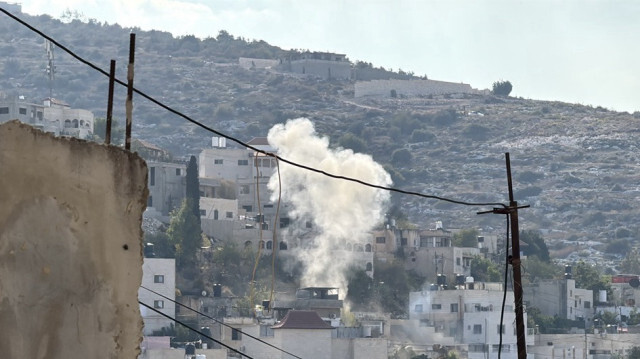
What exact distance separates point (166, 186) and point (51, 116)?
1224 cm

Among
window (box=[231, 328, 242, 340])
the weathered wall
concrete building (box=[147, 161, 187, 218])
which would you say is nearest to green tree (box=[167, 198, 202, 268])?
concrete building (box=[147, 161, 187, 218])

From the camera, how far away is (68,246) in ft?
42.7

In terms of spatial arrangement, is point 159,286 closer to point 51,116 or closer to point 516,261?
point 51,116

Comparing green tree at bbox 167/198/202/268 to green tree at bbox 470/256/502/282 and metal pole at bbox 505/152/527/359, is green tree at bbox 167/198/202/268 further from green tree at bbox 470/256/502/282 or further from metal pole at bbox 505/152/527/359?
metal pole at bbox 505/152/527/359

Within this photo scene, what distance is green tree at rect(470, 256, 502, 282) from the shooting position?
132250mm

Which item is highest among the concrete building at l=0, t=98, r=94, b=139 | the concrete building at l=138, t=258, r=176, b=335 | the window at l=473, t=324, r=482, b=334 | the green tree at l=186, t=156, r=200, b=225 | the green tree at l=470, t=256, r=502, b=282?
the concrete building at l=0, t=98, r=94, b=139

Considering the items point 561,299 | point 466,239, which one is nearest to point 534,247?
point 466,239

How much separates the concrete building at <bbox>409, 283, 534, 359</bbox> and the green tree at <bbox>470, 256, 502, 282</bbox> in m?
10.7

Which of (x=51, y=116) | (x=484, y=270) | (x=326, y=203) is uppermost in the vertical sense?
(x=51, y=116)

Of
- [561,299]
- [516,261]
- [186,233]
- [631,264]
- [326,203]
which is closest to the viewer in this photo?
[516,261]

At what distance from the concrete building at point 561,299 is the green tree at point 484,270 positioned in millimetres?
3653

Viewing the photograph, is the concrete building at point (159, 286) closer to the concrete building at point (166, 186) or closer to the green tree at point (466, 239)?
the concrete building at point (166, 186)

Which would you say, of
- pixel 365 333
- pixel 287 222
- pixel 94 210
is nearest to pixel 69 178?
pixel 94 210

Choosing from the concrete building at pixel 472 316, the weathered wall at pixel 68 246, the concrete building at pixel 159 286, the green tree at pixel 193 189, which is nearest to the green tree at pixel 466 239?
the concrete building at pixel 472 316
